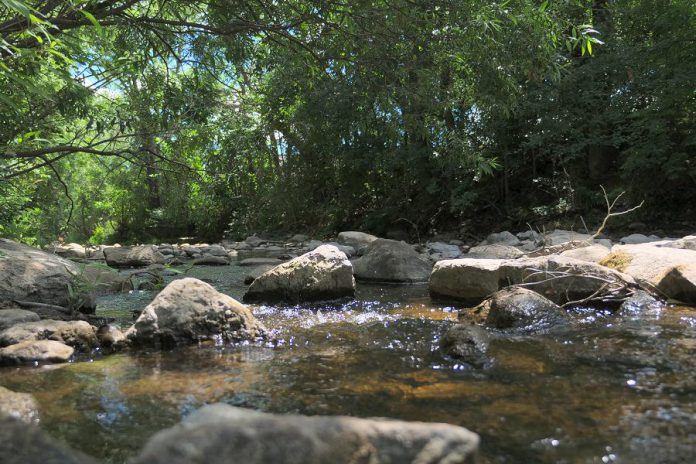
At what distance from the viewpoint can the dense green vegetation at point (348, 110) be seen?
5.12 meters

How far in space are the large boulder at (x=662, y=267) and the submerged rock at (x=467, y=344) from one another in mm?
2419

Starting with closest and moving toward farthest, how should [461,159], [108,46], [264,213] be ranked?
[108,46] → [461,159] → [264,213]

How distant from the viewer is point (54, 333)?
382 cm

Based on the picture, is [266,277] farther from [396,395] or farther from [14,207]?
[14,207]

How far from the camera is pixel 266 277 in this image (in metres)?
5.81

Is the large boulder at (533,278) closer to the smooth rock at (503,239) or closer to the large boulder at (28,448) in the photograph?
the smooth rock at (503,239)

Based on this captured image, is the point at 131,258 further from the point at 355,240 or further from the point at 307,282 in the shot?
the point at 307,282

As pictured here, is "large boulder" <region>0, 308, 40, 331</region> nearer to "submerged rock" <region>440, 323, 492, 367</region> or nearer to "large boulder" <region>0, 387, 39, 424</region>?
"large boulder" <region>0, 387, 39, 424</region>

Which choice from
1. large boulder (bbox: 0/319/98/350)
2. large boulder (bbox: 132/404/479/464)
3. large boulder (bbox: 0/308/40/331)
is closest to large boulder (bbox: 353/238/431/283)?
large boulder (bbox: 0/319/98/350)

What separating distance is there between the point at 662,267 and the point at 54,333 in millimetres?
5491

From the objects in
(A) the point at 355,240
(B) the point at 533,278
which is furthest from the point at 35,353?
(A) the point at 355,240

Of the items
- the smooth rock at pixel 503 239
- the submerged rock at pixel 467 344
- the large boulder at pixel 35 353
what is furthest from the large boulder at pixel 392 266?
the large boulder at pixel 35 353

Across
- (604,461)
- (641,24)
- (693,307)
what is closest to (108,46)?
(604,461)

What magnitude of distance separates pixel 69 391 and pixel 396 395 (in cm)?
179
